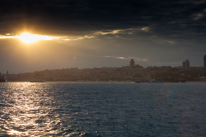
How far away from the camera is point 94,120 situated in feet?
121

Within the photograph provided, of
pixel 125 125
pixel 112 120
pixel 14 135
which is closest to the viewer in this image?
pixel 14 135

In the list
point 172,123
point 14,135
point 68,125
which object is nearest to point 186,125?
point 172,123

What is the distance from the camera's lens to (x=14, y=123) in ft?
112

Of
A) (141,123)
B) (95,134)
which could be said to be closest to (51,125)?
(95,134)

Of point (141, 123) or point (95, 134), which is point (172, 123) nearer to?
point (141, 123)

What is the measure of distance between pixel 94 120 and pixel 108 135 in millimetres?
9472

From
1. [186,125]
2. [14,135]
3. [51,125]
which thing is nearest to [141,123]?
[186,125]

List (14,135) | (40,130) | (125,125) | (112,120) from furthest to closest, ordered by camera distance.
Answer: (112,120) < (125,125) < (40,130) < (14,135)

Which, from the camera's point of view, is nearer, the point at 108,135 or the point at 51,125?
the point at 108,135

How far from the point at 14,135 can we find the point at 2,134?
163cm

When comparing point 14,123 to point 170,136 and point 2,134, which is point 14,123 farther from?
point 170,136

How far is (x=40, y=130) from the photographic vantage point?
97.9 ft

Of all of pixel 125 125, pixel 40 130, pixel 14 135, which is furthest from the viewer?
pixel 125 125

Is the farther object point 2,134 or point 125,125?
point 125,125
